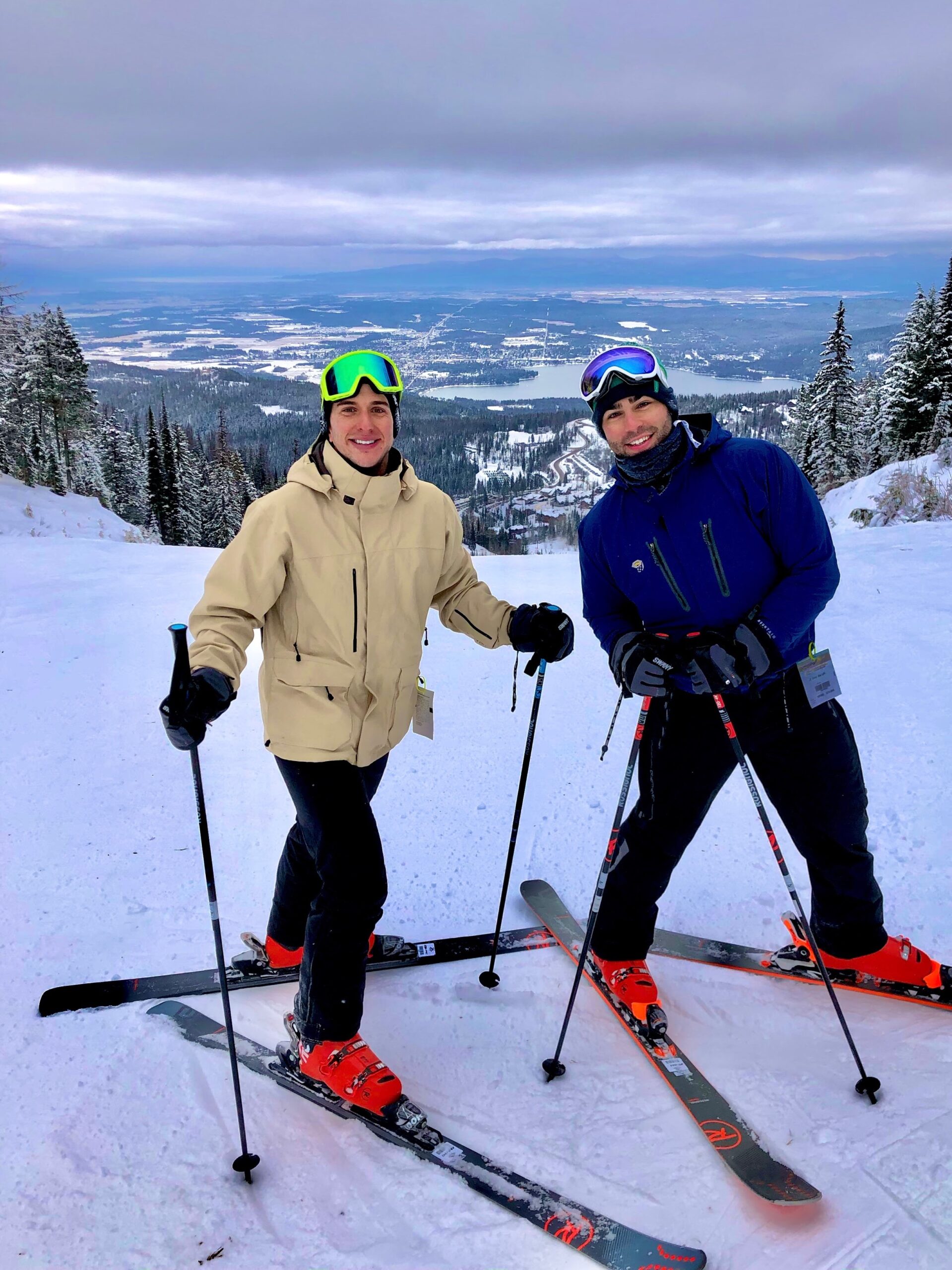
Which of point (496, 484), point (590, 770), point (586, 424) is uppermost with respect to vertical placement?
point (586, 424)

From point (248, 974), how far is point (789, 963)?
221cm

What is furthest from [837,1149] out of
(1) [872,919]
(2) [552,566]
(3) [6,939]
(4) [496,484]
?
(4) [496,484]

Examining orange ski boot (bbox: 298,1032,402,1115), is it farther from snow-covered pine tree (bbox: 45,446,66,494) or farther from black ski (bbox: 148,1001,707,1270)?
snow-covered pine tree (bbox: 45,446,66,494)

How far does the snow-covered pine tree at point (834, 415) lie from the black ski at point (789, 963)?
90.3ft

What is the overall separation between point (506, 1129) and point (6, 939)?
2.28m

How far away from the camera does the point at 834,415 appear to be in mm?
28453

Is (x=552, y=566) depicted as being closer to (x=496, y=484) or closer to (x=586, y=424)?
(x=586, y=424)

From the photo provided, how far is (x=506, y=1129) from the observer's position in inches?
95.2

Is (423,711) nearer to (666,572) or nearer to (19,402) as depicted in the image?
(666,572)

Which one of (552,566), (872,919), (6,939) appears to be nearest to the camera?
(872,919)

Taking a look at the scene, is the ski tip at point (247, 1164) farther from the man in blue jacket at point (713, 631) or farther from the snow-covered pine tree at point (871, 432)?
the snow-covered pine tree at point (871, 432)

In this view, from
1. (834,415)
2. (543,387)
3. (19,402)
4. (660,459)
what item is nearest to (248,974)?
(660,459)

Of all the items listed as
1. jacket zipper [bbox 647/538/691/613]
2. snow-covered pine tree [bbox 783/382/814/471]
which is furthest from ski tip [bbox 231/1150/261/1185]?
snow-covered pine tree [bbox 783/382/814/471]

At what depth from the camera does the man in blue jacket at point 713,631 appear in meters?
2.39
